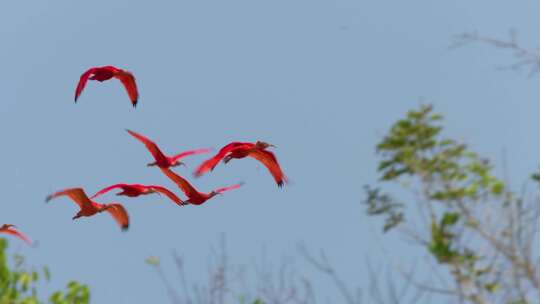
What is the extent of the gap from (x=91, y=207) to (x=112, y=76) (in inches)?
12.1

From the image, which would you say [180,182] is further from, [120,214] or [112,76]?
[112,76]

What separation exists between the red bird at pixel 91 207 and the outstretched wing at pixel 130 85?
240 mm

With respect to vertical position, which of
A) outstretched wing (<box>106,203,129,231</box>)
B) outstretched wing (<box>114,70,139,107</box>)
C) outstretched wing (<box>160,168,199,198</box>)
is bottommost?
outstretched wing (<box>106,203,129,231</box>)

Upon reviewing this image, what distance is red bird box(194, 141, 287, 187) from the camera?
167 centimetres

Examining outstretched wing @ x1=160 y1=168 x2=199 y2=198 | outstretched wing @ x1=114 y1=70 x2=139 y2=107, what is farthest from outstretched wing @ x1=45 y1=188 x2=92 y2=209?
outstretched wing @ x1=114 y1=70 x2=139 y2=107

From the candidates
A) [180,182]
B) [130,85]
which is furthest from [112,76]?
[180,182]

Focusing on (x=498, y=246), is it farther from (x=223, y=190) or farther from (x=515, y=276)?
(x=223, y=190)

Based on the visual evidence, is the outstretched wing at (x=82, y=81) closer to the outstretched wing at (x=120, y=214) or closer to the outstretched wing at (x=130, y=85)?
the outstretched wing at (x=130, y=85)

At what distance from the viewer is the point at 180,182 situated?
1596mm

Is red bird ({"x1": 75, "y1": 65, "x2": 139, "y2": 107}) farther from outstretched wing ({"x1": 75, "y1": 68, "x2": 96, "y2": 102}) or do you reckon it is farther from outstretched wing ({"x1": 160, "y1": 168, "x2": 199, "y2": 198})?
outstretched wing ({"x1": 160, "y1": 168, "x2": 199, "y2": 198})

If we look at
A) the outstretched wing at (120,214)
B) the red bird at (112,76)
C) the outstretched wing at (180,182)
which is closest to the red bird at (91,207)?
the outstretched wing at (120,214)

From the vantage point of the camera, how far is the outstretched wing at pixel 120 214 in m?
1.63

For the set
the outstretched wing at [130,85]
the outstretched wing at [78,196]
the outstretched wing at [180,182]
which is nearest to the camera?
the outstretched wing at [78,196]

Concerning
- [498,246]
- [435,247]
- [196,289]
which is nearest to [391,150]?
[435,247]
